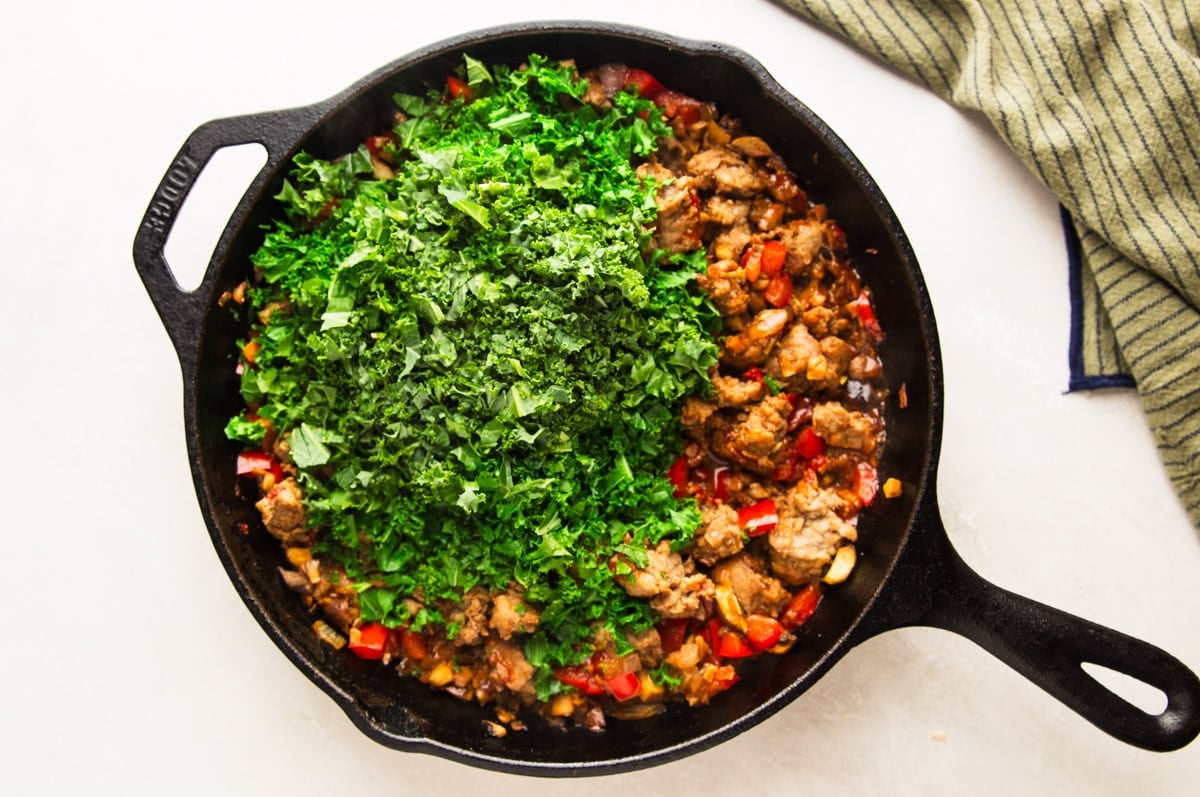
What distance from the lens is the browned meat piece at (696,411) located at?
2.81 m

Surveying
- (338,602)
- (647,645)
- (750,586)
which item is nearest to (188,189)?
(338,602)

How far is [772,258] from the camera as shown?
9.48 ft

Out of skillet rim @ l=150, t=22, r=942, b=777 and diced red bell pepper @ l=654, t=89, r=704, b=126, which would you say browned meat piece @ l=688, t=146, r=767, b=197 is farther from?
skillet rim @ l=150, t=22, r=942, b=777

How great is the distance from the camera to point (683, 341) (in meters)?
2.69

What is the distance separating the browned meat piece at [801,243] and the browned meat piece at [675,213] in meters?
0.31

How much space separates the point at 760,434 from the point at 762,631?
63 cm

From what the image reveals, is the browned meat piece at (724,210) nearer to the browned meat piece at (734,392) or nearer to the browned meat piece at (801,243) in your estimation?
the browned meat piece at (801,243)

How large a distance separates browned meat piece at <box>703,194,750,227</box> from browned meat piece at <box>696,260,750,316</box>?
0.16 m

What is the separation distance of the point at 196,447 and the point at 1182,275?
3061mm

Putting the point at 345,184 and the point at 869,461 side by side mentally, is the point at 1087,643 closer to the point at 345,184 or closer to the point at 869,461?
the point at 869,461

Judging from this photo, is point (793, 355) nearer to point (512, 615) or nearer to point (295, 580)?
point (512, 615)

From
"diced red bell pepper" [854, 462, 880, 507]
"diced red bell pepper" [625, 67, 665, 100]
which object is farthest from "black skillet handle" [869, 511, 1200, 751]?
"diced red bell pepper" [625, 67, 665, 100]

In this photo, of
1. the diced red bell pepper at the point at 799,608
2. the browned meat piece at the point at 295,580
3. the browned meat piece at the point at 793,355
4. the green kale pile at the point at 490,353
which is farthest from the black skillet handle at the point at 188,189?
the diced red bell pepper at the point at 799,608

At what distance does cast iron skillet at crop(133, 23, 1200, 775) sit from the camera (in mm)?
2533
